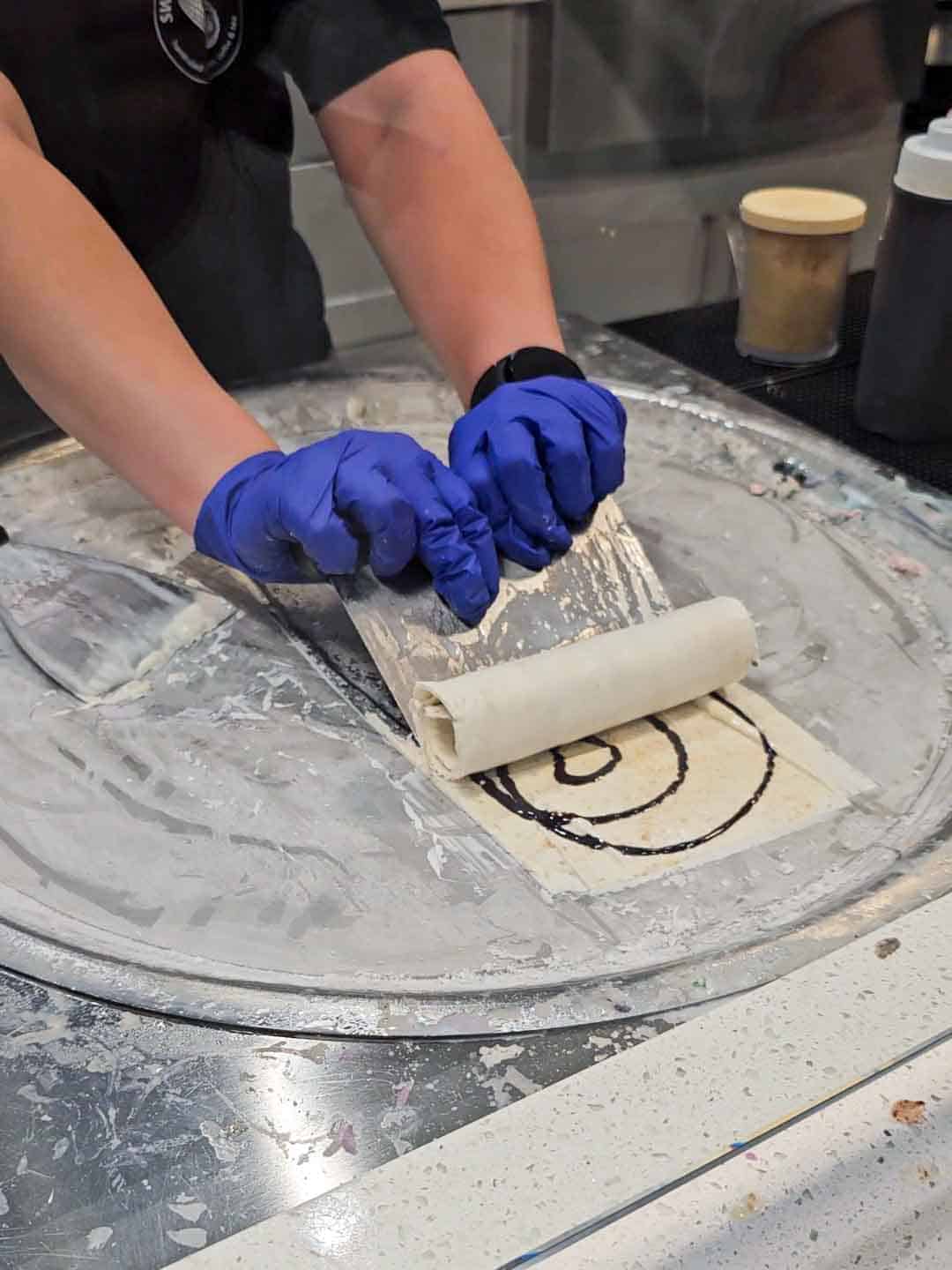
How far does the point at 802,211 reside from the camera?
130 centimetres

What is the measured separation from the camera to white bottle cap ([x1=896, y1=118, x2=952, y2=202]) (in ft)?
3.56

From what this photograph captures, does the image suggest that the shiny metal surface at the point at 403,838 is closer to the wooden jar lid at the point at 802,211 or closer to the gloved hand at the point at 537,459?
Answer: the gloved hand at the point at 537,459

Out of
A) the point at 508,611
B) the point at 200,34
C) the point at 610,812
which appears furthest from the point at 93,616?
the point at 200,34

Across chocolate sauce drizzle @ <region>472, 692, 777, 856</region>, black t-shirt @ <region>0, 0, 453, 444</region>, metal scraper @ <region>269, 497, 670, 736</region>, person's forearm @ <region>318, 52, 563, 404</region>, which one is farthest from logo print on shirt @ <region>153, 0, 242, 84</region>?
chocolate sauce drizzle @ <region>472, 692, 777, 856</region>

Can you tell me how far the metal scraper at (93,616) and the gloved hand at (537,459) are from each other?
0.26 metres

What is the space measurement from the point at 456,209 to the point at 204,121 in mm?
269

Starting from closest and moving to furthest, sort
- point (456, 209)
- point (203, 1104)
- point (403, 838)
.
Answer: point (203, 1104) → point (403, 838) → point (456, 209)

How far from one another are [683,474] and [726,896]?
0.59 meters

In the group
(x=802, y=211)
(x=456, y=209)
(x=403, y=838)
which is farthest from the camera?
(x=802, y=211)

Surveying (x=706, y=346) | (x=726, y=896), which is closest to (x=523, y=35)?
(x=706, y=346)

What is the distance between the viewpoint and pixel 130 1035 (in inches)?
24.1

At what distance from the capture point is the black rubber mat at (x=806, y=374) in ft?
3.94

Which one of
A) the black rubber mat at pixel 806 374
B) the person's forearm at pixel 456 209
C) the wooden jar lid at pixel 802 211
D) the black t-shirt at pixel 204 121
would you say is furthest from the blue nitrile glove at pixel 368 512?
the wooden jar lid at pixel 802 211

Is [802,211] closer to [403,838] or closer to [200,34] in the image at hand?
[200,34]
